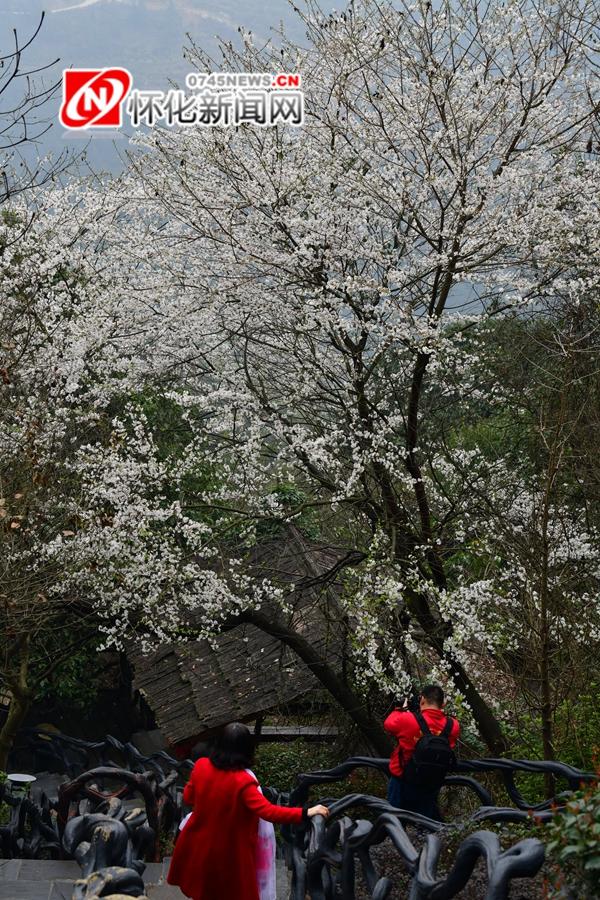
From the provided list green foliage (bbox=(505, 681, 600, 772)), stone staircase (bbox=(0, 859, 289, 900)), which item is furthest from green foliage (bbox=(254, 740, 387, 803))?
stone staircase (bbox=(0, 859, 289, 900))

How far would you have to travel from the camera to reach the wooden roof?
453 inches

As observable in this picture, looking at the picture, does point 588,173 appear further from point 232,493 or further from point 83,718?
point 83,718

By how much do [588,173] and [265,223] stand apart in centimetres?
308

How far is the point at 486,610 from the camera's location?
9.12 meters

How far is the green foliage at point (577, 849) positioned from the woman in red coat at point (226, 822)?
5.05 ft

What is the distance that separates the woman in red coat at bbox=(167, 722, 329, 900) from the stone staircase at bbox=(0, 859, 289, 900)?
0.88 meters

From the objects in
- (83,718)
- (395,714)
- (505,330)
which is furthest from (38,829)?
(83,718)

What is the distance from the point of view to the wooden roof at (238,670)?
11.5 meters

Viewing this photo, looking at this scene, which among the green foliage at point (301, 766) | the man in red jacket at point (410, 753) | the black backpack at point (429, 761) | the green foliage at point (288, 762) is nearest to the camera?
the black backpack at point (429, 761)

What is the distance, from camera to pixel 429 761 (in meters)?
5.54

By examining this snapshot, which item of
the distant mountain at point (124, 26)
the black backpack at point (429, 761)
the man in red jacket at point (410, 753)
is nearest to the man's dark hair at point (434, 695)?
the man in red jacket at point (410, 753)

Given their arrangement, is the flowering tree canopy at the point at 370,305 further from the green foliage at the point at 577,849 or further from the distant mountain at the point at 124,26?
the distant mountain at the point at 124,26

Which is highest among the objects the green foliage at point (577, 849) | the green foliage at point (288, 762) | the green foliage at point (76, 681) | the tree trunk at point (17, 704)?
the green foliage at point (76, 681)

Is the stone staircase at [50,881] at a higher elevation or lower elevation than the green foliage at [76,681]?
lower
